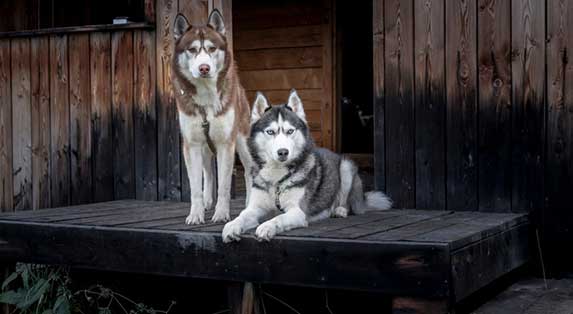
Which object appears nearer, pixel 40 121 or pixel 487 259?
pixel 487 259

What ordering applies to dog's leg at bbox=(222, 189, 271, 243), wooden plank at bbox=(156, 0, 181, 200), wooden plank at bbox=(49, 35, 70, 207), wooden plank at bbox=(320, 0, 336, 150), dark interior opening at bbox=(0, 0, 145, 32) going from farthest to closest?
1. wooden plank at bbox=(320, 0, 336, 150)
2. dark interior opening at bbox=(0, 0, 145, 32)
3. wooden plank at bbox=(49, 35, 70, 207)
4. wooden plank at bbox=(156, 0, 181, 200)
5. dog's leg at bbox=(222, 189, 271, 243)

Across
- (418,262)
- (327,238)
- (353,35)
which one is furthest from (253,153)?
(353,35)

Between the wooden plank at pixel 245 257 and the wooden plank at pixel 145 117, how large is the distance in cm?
156

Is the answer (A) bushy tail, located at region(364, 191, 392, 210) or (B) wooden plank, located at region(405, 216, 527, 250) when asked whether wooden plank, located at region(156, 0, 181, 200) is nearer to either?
(A) bushy tail, located at region(364, 191, 392, 210)

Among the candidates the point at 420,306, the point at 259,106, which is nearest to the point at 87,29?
the point at 259,106

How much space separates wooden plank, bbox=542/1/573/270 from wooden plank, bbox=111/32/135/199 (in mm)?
3547

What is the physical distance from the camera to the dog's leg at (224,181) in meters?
4.79

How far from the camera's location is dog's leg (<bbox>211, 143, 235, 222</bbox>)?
4793 mm

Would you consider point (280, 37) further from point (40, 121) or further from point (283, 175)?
point (283, 175)

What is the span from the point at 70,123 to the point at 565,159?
14.3 feet

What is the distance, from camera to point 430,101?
5.56 metres

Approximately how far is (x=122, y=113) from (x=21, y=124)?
1.19m

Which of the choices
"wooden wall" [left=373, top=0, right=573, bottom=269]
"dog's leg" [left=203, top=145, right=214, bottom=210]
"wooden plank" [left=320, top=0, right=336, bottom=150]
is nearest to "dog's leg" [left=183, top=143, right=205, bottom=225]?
"dog's leg" [left=203, top=145, right=214, bottom=210]

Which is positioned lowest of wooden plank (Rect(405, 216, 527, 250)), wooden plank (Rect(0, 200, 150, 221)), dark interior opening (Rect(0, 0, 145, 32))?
wooden plank (Rect(405, 216, 527, 250))
